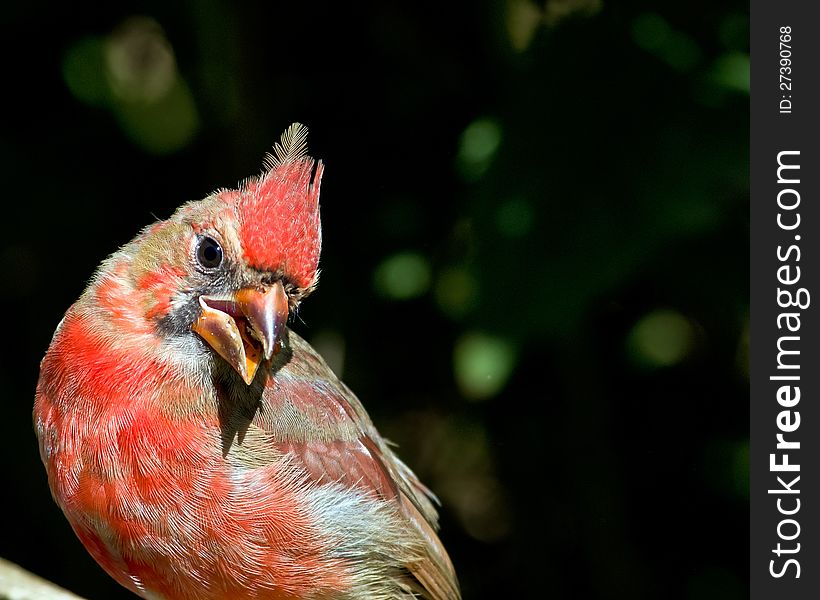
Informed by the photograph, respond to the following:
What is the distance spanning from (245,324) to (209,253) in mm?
223

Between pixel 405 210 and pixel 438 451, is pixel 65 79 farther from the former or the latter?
pixel 438 451

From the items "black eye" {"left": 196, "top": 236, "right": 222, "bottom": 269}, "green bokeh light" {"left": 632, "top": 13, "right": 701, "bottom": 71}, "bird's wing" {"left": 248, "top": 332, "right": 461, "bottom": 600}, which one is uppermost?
"green bokeh light" {"left": 632, "top": 13, "right": 701, "bottom": 71}

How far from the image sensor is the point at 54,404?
3.10 meters

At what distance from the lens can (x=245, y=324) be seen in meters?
2.91

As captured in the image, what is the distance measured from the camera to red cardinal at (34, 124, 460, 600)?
2.91 meters

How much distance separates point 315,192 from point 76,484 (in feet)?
3.38

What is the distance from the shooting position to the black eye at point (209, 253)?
9.66 feet

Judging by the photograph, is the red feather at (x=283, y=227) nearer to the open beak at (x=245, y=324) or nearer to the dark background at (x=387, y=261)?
the open beak at (x=245, y=324)

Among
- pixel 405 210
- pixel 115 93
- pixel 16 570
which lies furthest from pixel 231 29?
pixel 16 570

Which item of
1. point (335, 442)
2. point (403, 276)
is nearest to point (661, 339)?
point (403, 276)

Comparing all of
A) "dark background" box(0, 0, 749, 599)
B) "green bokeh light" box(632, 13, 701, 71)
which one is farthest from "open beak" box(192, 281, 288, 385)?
"green bokeh light" box(632, 13, 701, 71)

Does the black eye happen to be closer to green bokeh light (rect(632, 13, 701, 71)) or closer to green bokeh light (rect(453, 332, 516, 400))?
green bokeh light (rect(453, 332, 516, 400))

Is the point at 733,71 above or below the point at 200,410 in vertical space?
above

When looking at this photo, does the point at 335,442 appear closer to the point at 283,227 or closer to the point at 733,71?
the point at 283,227
